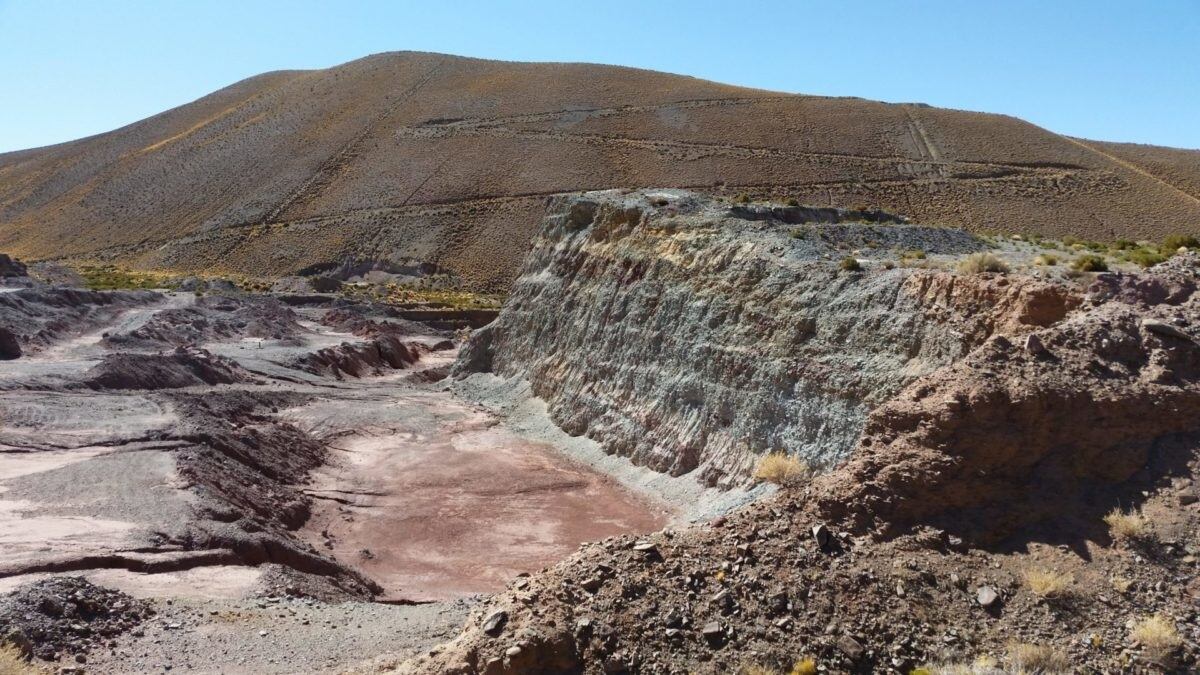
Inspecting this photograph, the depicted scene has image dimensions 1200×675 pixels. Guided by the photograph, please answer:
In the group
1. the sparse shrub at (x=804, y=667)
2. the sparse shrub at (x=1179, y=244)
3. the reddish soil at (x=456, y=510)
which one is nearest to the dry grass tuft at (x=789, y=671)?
the sparse shrub at (x=804, y=667)

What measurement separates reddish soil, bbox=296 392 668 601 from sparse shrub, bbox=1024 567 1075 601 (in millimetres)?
9617

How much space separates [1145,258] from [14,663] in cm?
1656

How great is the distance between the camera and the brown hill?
72062 mm

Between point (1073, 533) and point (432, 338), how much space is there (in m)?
43.2

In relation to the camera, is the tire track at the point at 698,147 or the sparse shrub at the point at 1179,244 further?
the tire track at the point at 698,147

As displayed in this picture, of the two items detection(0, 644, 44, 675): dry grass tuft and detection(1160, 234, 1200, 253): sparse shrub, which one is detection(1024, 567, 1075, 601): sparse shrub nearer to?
detection(0, 644, 44, 675): dry grass tuft

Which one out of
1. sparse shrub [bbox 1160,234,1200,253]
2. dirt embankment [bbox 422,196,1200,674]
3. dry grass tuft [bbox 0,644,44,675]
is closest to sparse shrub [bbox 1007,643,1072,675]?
dirt embankment [bbox 422,196,1200,674]

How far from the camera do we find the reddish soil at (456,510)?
1722 centimetres

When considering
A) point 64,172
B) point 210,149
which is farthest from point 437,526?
point 64,172

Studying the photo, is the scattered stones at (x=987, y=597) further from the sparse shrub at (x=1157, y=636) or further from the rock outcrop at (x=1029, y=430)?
the sparse shrub at (x=1157, y=636)

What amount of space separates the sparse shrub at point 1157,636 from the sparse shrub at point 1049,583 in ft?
2.06

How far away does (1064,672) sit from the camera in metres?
7.76

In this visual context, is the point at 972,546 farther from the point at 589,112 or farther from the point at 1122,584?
the point at 589,112

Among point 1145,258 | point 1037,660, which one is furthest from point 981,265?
point 1037,660
